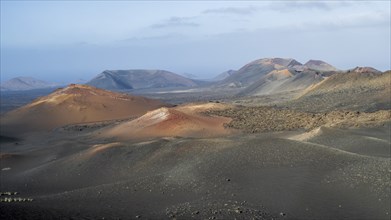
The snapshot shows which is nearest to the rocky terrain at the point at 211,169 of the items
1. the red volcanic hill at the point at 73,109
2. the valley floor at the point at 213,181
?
the valley floor at the point at 213,181

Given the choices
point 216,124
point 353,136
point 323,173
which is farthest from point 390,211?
point 216,124

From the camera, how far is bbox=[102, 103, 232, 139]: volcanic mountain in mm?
38922

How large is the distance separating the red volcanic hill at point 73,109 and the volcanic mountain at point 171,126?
15700 millimetres

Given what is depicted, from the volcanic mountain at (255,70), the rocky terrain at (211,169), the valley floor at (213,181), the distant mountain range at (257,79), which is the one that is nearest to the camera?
the valley floor at (213,181)

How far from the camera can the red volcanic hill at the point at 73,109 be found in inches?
2355

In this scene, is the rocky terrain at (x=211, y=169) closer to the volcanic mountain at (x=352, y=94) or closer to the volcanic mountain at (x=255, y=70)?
the volcanic mountain at (x=352, y=94)

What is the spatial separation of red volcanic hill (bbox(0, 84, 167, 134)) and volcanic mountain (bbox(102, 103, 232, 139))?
15.7 metres

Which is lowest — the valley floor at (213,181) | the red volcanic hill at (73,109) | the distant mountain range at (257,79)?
the distant mountain range at (257,79)

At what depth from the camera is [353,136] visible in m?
30.6

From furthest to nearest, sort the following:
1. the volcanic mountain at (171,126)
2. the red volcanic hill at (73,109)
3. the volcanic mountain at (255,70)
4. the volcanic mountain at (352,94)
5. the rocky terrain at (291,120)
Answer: the volcanic mountain at (255,70) → the red volcanic hill at (73,109) → the volcanic mountain at (352,94) → the volcanic mountain at (171,126) → the rocky terrain at (291,120)

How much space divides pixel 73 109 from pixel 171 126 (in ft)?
84.6

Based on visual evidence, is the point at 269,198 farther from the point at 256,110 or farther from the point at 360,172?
the point at 256,110

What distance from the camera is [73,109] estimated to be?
63.1m

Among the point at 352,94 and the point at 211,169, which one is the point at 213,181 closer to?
the point at 211,169
